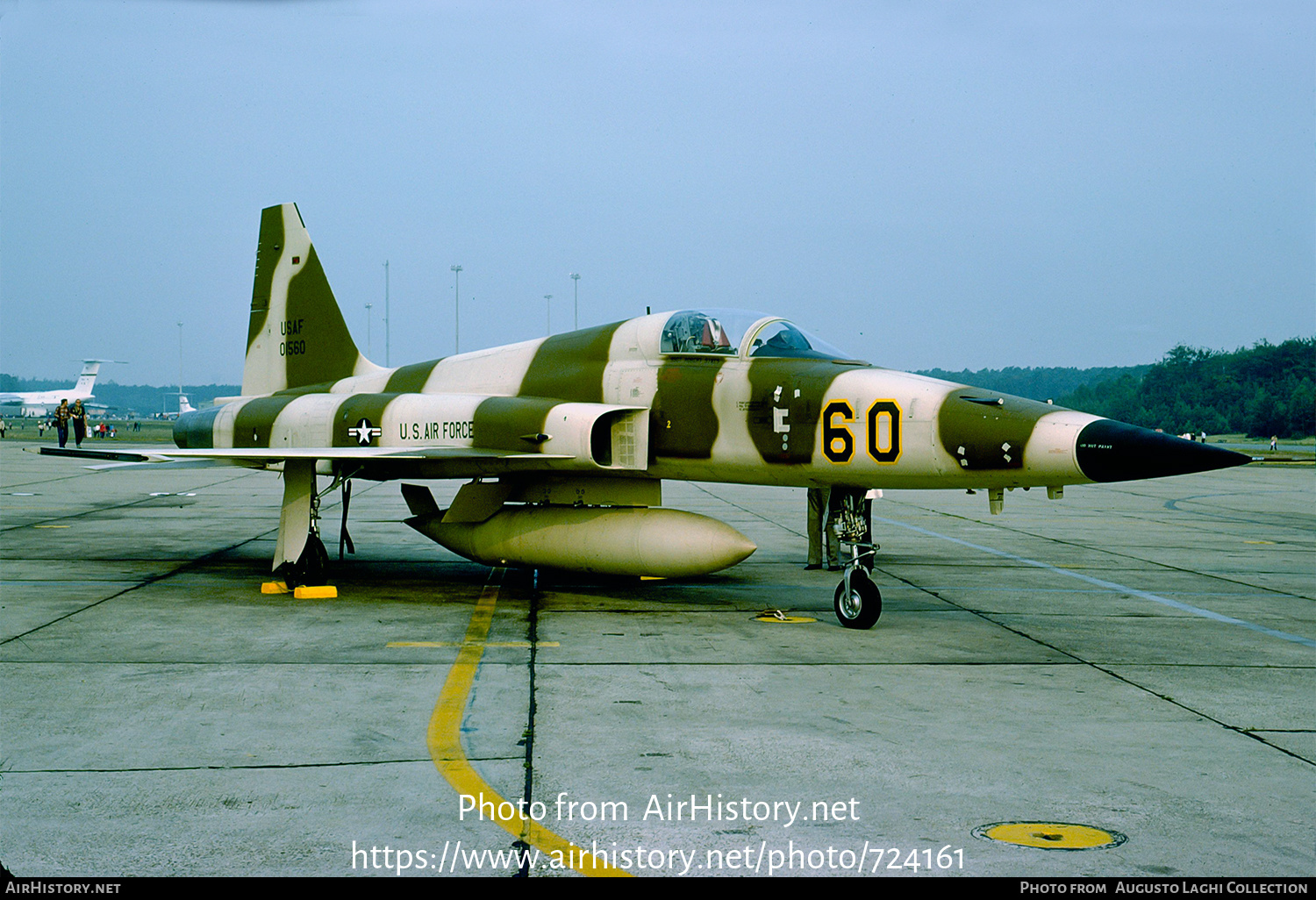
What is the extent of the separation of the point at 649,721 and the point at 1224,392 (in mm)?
97219

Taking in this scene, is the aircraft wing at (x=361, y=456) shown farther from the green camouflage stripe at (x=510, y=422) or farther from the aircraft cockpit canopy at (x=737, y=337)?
the aircraft cockpit canopy at (x=737, y=337)

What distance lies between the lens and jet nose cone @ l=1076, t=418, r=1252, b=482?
25.5 feet

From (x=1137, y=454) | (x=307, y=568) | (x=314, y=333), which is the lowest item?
(x=307, y=568)

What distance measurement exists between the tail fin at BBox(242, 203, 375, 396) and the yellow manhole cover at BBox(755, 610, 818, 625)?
7.07m

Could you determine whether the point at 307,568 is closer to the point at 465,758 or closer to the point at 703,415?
the point at 703,415

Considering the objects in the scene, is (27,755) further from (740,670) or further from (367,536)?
(367,536)

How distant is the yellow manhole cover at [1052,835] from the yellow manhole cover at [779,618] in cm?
496

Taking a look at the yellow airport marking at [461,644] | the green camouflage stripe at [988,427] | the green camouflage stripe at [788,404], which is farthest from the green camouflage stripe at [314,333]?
the green camouflage stripe at [988,427]

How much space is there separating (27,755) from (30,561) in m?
8.73

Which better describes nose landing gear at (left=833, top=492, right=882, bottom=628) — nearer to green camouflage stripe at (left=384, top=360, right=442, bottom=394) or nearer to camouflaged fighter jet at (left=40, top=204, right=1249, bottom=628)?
camouflaged fighter jet at (left=40, top=204, right=1249, bottom=628)

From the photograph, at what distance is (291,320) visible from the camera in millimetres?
14734

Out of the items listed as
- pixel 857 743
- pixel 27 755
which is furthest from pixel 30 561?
pixel 857 743

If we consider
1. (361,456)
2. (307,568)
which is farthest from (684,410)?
(307,568)

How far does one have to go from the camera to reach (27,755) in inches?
211
